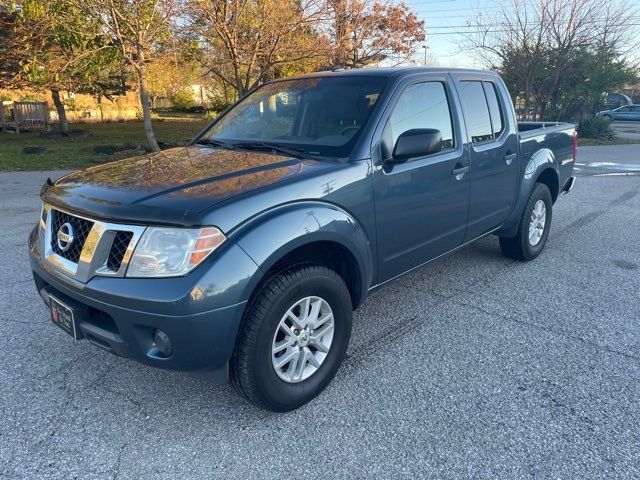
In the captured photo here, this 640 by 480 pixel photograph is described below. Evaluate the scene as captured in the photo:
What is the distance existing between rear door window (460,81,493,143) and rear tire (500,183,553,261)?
108 centimetres

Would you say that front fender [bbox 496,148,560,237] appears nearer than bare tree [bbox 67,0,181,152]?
Yes

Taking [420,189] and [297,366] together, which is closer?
[297,366]

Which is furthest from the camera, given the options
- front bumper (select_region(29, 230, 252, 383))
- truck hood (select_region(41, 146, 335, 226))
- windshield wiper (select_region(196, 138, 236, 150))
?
windshield wiper (select_region(196, 138, 236, 150))

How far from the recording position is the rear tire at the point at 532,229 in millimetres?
4891

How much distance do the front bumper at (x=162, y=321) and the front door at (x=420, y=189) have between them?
1.22 m

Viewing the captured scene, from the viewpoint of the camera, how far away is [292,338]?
2.69 metres

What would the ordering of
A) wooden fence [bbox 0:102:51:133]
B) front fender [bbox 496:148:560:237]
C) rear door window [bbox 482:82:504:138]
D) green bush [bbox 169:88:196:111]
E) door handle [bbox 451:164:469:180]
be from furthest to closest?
1. green bush [bbox 169:88:196:111]
2. wooden fence [bbox 0:102:51:133]
3. front fender [bbox 496:148:560:237]
4. rear door window [bbox 482:82:504:138]
5. door handle [bbox 451:164:469:180]

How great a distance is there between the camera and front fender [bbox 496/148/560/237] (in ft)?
15.4

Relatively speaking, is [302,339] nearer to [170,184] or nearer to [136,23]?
[170,184]

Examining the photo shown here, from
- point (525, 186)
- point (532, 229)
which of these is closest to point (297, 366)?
point (525, 186)

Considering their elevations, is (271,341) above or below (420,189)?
below

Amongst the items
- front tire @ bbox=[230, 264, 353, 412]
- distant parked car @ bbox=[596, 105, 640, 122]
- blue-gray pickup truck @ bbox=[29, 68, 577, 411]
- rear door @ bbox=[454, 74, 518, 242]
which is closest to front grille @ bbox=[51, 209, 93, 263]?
blue-gray pickup truck @ bbox=[29, 68, 577, 411]

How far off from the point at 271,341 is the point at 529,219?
3393mm

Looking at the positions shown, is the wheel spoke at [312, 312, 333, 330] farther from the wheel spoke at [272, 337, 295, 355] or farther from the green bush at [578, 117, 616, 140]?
the green bush at [578, 117, 616, 140]
